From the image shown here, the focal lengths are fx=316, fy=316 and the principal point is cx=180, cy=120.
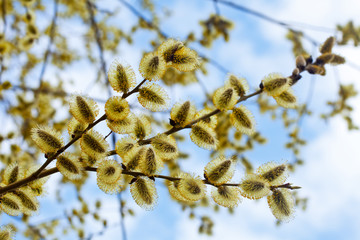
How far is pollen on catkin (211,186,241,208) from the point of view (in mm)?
1087

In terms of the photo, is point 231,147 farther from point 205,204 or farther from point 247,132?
point 247,132

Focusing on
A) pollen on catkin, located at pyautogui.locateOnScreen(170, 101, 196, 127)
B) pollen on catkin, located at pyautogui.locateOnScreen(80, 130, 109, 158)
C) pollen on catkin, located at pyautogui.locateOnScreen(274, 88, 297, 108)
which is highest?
pollen on catkin, located at pyautogui.locateOnScreen(274, 88, 297, 108)

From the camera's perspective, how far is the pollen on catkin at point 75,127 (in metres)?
1.10

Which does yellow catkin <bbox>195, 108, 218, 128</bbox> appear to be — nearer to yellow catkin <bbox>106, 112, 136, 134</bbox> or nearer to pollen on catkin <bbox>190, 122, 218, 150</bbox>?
pollen on catkin <bbox>190, 122, 218, 150</bbox>

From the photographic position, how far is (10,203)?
110 cm

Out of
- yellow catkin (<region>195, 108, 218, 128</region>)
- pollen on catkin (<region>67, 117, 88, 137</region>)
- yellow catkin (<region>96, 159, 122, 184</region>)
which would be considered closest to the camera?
yellow catkin (<region>96, 159, 122, 184</region>)

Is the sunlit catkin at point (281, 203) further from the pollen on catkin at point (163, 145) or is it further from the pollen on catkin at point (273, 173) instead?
the pollen on catkin at point (163, 145)

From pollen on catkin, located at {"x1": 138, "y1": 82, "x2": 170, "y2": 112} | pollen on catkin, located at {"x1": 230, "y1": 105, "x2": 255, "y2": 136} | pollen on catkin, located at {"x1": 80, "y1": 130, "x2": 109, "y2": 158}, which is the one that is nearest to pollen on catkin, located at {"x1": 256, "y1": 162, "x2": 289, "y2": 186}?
pollen on catkin, located at {"x1": 230, "y1": 105, "x2": 255, "y2": 136}

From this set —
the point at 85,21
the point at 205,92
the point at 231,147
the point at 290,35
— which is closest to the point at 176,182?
the point at 205,92

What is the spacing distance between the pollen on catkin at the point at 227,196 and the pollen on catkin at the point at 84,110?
1.63ft

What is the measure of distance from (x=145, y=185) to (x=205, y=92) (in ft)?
8.02

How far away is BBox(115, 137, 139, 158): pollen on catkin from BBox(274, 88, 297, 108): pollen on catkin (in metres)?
0.62

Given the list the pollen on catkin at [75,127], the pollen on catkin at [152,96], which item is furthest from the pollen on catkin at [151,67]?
the pollen on catkin at [75,127]

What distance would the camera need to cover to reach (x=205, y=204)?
377 centimetres
